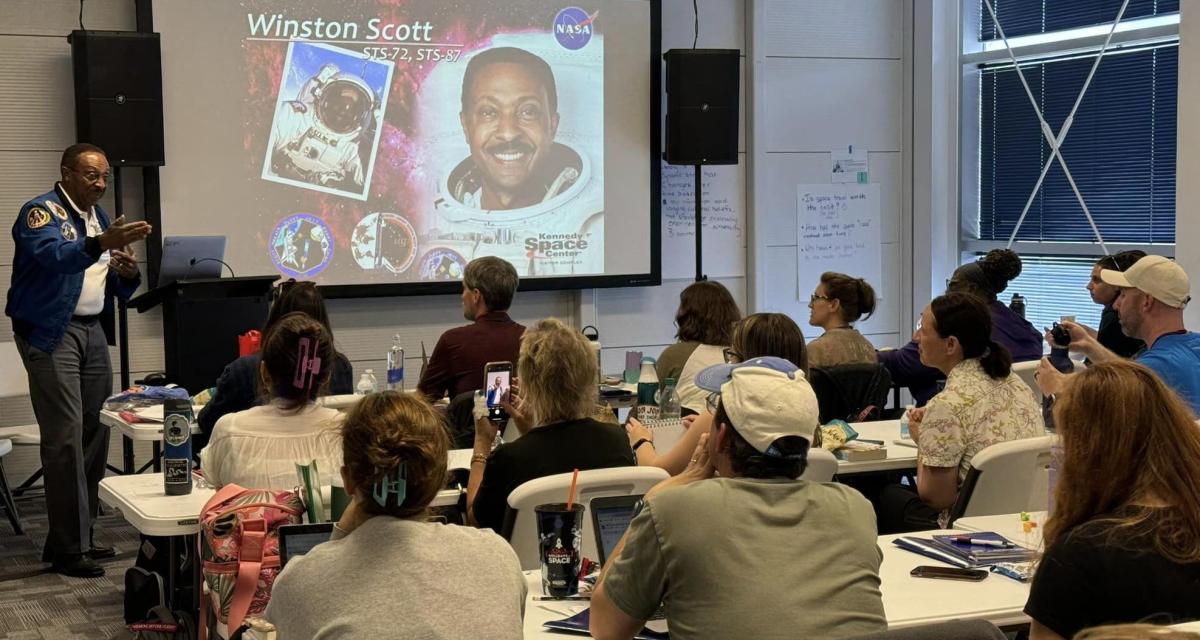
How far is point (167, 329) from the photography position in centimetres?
554

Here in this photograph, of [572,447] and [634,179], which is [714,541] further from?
[634,179]

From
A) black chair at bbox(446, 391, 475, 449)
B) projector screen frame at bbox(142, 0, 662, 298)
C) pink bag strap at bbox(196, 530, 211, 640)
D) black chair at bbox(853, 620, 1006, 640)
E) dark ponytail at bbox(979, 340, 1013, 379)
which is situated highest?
projector screen frame at bbox(142, 0, 662, 298)

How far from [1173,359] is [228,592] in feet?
9.84

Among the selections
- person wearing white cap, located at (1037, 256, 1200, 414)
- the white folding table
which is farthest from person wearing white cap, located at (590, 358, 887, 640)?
person wearing white cap, located at (1037, 256, 1200, 414)

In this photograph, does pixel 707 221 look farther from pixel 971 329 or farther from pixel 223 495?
pixel 223 495

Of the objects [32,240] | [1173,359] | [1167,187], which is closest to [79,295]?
[32,240]

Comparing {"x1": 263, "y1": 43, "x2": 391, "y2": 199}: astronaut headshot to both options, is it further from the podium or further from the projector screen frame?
the podium

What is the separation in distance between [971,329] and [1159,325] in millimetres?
812

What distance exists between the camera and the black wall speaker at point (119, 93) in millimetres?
6086

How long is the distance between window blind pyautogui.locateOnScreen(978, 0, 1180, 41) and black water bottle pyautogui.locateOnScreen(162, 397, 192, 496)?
19.9 ft

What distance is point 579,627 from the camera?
8.06 feet

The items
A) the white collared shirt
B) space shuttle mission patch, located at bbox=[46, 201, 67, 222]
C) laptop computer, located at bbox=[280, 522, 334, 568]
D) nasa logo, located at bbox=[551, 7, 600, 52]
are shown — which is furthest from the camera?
nasa logo, located at bbox=[551, 7, 600, 52]

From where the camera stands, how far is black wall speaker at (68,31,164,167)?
609cm

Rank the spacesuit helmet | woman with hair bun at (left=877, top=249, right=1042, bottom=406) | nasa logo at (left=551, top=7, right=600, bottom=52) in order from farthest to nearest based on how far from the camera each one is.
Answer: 1. nasa logo at (left=551, top=7, right=600, bottom=52)
2. the spacesuit helmet
3. woman with hair bun at (left=877, top=249, right=1042, bottom=406)
